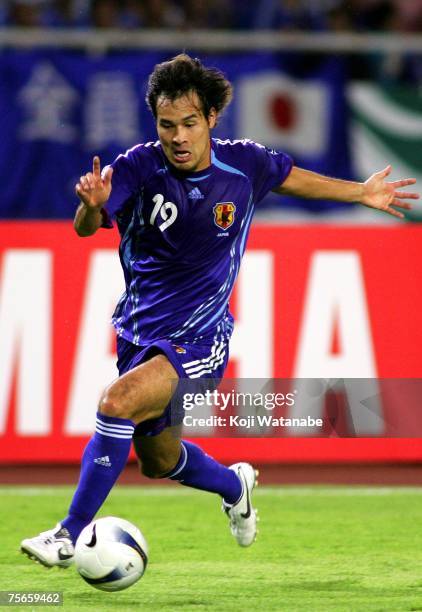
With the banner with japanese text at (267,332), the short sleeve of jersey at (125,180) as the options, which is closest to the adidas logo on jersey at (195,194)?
the short sleeve of jersey at (125,180)

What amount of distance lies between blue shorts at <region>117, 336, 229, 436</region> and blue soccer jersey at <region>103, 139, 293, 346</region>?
0.17 feet

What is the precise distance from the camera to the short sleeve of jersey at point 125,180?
5.20m

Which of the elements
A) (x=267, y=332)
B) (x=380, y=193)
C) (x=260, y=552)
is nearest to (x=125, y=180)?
(x=380, y=193)

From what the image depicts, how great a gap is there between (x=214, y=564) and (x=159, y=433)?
80 cm

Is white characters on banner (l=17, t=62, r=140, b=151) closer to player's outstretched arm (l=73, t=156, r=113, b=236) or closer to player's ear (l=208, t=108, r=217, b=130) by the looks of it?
player's ear (l=208, t=108, r=217, b=130)

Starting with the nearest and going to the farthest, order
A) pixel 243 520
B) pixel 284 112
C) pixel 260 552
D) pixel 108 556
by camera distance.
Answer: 1. pixel 108 556
2. pixel 243 520
3. pixel 260 552
4. pixel 284 112

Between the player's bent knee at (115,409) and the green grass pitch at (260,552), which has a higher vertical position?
the player's bent knee at (115,409)

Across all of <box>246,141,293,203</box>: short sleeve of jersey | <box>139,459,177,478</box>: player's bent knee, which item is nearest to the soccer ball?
<box>139,459,177,478</box>: player's bent knee

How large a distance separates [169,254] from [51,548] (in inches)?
53.1

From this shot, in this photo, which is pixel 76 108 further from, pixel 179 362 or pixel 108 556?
pixel 108 556

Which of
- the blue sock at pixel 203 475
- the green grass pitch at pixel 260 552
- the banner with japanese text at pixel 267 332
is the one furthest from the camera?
the banner with japanese text at pixel 267 332

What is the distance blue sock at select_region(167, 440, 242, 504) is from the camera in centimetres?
586

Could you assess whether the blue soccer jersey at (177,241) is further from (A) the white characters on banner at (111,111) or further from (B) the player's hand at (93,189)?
(A) the white characters on banner at (111,111)

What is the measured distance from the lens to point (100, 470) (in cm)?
507
